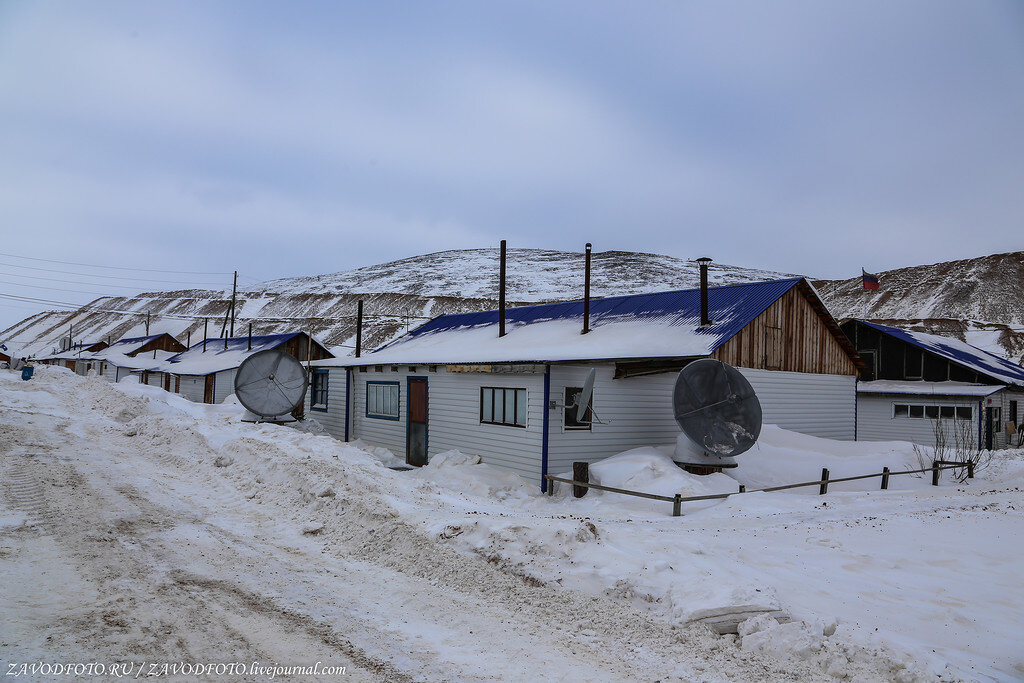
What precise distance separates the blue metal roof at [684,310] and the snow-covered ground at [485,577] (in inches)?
194

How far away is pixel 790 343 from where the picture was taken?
60.7 feet

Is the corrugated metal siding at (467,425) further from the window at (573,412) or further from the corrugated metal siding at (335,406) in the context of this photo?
the corrugated metal siding at (335,406)

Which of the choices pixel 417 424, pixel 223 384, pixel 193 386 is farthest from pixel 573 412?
pixel 193 386

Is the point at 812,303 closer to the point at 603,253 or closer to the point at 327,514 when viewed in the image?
the point at 327,514

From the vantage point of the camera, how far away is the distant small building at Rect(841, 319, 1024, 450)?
2603 cm

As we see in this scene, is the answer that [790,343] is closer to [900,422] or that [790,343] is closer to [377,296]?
[900,422]

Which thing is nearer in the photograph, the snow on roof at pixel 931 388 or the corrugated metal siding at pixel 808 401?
the corrugated metal siding at pixel 808 401

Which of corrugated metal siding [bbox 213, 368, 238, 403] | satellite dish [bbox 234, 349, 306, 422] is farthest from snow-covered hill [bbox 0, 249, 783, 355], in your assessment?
satellite dish [bbox 234, 349, 306, 422]

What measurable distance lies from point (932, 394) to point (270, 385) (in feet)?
86.9

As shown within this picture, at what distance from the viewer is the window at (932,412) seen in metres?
26.1

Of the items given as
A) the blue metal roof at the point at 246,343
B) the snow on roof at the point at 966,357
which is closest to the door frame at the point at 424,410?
the snow on roof at the point at 966,357

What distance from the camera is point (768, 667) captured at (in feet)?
16.8

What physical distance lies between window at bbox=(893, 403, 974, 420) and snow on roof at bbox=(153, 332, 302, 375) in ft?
106

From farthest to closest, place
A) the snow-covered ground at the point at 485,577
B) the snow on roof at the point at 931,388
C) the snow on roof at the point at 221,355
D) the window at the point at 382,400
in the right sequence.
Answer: the snow on roof at the point at 221,355, the snow on roof at the point at 931,388, the window at the point at 382,400, the snow-covered ground at the point at 485,577
